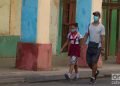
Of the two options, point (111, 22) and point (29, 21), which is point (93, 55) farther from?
point (111, 22)

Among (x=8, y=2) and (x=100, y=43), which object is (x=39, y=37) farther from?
(x=8, y=2)

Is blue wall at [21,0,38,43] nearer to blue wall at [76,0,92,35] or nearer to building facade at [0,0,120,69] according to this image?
building facade at [0,0,120,69]

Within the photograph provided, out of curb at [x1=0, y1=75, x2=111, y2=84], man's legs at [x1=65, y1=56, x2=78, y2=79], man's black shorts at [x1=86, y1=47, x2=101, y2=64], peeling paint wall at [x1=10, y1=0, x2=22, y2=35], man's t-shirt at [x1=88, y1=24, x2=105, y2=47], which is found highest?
peeling paint wall at [x1=10, y1=0, x2=22, y2=35]

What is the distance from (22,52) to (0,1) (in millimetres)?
4068

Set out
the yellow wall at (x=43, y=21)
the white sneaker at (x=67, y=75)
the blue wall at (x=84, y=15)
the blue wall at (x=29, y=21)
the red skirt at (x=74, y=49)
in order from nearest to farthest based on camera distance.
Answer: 1. the white sneaker at (x=67, y=75)
2. the red skirt at (x=74, y=49)
3. the yellow wall at (x=43, y=21)
4. the blue wall at (x=29, y=21)
5. the blue wall at (x=84, y=15)

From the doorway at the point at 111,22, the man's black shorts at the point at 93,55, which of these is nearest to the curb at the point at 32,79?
the man's black shorts at the point at 93,55

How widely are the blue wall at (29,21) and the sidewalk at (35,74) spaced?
1.17 meters

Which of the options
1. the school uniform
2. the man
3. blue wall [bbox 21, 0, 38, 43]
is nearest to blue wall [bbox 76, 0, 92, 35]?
blue wall [bbox 21, 0, 38, 43]

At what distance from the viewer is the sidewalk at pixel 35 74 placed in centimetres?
1412

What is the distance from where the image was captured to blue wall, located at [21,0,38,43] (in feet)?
53.3

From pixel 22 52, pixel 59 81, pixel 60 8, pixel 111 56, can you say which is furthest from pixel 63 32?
pixel 59 81

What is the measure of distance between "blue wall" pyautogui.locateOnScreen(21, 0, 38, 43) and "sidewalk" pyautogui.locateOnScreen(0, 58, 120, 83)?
1.17m

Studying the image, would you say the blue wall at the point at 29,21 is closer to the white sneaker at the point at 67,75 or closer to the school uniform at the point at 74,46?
the school uniform at the point at 74,46

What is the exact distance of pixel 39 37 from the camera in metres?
16.2
